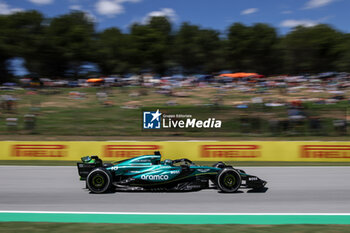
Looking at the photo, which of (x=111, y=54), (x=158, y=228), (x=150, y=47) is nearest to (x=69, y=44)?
(x=111, y=54)

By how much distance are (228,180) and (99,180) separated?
2.63 meters

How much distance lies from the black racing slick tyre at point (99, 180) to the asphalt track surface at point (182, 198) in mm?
144

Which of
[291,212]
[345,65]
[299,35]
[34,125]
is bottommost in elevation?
[291,212]

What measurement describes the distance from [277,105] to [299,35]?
1630 inches

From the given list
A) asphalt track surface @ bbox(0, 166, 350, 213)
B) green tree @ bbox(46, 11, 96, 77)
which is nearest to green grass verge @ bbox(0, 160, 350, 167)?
asphalt track surface @ bbox(0, 166, 350, 213)

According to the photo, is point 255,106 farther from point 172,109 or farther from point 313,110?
point 172,109

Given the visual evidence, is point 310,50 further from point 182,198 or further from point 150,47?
point 182,198

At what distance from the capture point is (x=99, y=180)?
7.58 metres

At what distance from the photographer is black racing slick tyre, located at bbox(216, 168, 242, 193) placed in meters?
7.50

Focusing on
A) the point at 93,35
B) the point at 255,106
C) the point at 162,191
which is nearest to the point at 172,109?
the point at 255,106

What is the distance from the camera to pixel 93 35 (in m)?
55.8

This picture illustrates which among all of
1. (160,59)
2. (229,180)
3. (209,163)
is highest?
(160,59)

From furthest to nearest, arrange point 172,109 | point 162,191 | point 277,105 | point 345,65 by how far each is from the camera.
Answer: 1. point 345,65
2. point 277,105
3. point 172,109
4. point 162,191

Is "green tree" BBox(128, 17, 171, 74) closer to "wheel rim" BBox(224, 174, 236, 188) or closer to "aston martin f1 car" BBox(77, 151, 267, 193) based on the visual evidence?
"aston martin f1 car" BBox(77, 151, 267, 193)
